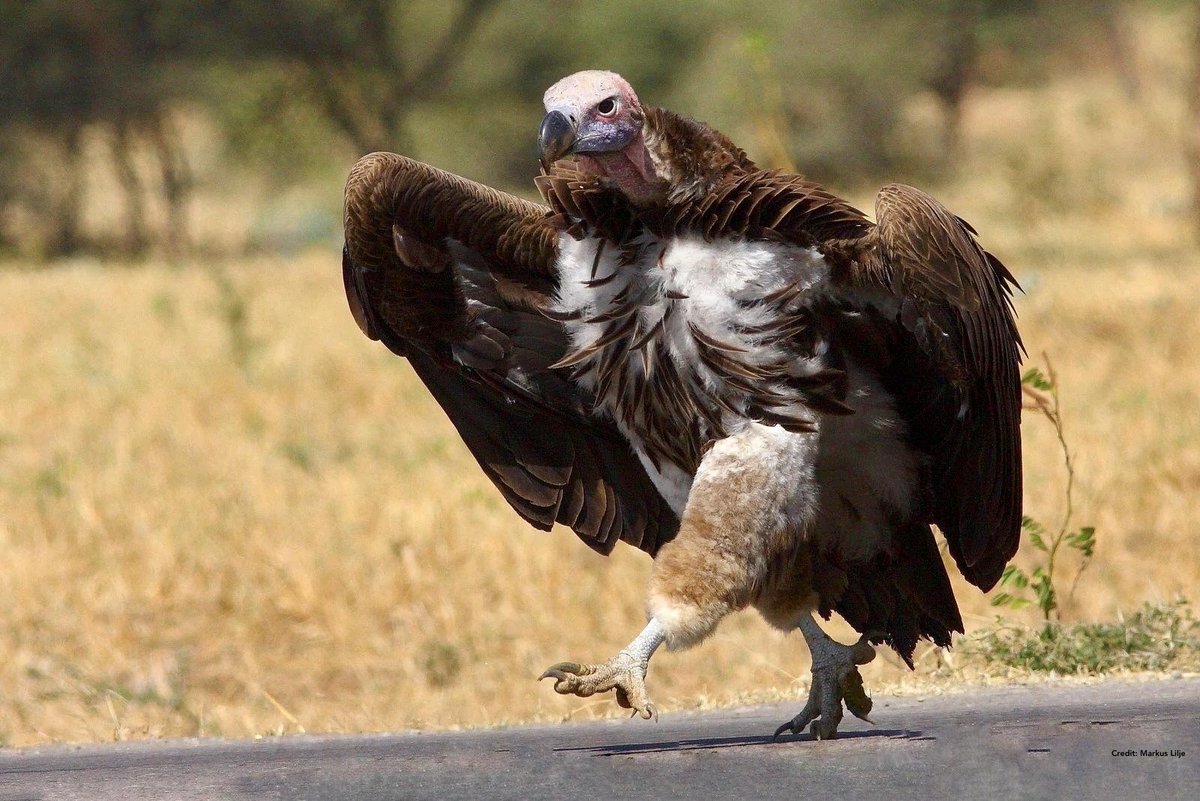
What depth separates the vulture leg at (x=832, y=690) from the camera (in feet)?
14.7

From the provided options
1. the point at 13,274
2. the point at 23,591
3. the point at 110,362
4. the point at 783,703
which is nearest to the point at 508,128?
the point at 13,274

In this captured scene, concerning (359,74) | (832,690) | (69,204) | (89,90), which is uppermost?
(359,74)

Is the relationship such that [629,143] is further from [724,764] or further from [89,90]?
[89,90]

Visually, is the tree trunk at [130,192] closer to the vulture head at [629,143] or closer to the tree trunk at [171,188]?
the tree trunk at [171,188]

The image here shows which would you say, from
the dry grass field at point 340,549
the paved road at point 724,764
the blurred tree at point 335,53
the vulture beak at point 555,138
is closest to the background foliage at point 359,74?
the blurred tree at point 335,53

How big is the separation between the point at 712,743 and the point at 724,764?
0.36 m

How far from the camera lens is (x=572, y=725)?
522cm

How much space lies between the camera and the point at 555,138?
4.36 metres

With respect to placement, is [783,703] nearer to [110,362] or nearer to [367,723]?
[367,723]

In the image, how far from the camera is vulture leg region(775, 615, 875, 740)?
4469mm

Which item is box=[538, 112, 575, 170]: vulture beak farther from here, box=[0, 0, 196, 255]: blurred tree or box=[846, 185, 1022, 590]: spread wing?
box=[0, 0, 196, 255]: blurred tree

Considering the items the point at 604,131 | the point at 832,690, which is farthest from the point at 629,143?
the point at 832,690

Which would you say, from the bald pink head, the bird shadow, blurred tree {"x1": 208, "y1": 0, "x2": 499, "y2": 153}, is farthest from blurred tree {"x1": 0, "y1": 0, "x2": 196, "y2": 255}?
the bird shadow

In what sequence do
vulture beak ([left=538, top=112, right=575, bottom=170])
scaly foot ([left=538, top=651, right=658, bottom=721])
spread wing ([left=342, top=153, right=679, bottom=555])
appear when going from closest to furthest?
scaly foot ([left=538, top=651, right=658, bottom=721])
vulture beak ([left=538, top=112, right=575, bottom=170])
spread wing ([left=342, top=153, right=679, bottom=555])
